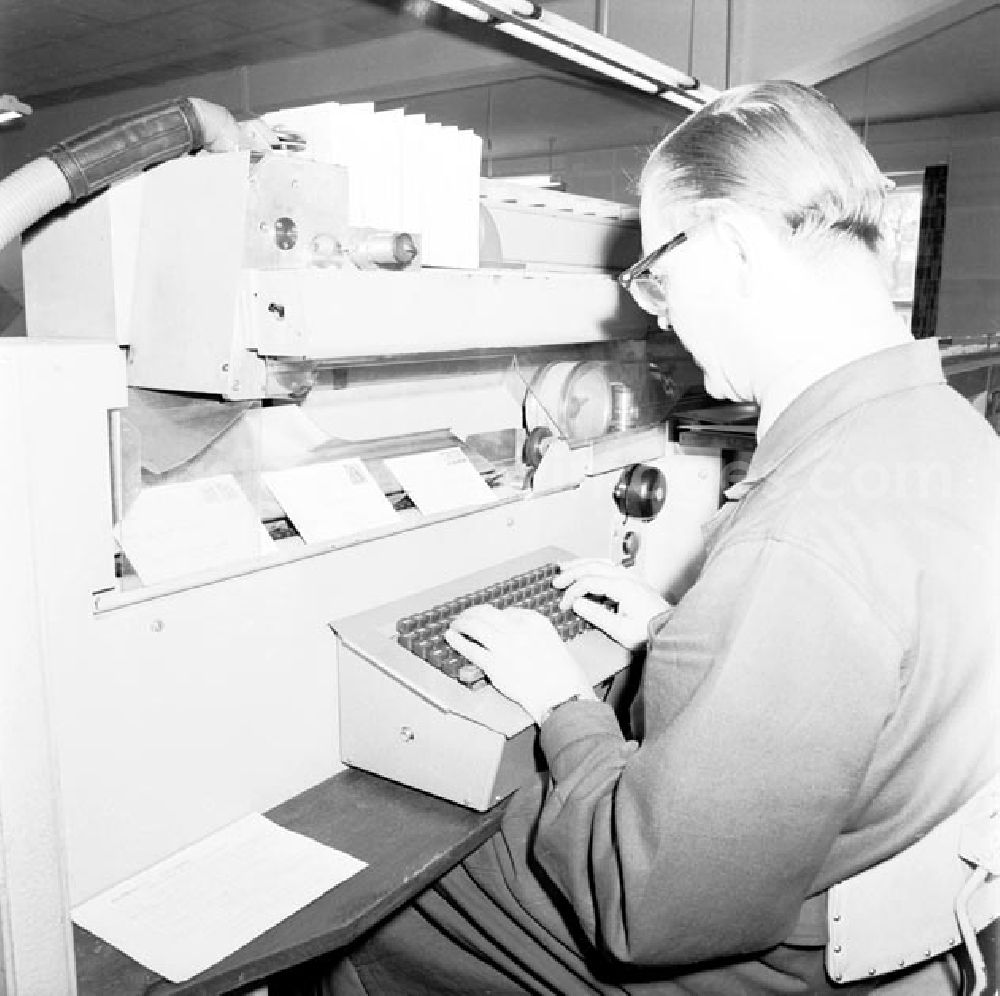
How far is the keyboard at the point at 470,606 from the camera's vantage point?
1178 mm

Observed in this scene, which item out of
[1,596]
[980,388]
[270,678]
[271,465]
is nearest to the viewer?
[1,596]

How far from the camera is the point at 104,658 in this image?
0.98 meters

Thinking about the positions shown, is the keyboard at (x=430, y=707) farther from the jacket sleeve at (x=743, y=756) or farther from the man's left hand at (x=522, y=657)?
the jacket sleeve at (x=743, y=756)

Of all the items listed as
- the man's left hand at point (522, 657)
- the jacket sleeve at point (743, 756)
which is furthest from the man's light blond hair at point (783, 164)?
the man's left hand at point (522, 657)

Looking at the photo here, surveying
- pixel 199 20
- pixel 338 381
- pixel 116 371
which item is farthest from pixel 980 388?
pixel 199 20

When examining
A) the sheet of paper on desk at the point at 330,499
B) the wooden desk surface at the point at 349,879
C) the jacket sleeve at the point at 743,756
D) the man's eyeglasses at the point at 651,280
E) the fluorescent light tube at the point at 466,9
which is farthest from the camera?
the fluorescent light tube at the point at 466,9

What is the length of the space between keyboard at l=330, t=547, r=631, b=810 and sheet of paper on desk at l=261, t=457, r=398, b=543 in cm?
12

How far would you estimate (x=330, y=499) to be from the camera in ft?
4.31

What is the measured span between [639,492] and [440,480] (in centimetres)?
52

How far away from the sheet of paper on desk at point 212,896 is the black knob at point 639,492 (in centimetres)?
99

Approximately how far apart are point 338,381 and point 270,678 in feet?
1.83

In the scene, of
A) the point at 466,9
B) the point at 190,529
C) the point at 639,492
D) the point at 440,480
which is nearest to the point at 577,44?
the point at 466,9

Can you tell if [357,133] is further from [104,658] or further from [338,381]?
[104,658]

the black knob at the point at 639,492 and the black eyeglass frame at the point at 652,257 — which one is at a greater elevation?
the black eyeglass frame at the point at 652,257
